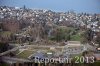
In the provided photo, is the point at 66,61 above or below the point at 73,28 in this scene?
below

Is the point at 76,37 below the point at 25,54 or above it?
above

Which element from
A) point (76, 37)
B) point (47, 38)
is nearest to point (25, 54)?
point (47, 38)

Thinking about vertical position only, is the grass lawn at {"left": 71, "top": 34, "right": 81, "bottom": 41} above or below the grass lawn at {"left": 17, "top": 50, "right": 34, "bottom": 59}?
above

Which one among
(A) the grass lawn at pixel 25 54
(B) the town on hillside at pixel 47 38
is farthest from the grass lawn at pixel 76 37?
(A) the grass lawn at pixel 25 54

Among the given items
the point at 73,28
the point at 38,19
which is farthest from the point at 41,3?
the point at 73,28

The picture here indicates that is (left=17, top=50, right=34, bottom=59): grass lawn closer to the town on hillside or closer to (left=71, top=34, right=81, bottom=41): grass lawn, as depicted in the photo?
the town on hillside

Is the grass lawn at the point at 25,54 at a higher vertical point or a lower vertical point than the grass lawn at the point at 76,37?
lower

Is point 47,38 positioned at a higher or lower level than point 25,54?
higher

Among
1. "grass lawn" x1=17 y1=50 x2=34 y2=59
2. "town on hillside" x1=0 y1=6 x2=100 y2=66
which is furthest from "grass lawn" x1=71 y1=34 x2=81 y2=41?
"grass lawn" x1=17 y1=50 x2=34 y2=59

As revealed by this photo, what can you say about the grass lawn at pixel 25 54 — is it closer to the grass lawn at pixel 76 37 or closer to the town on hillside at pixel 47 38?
the town on hillside at pixel 47 38

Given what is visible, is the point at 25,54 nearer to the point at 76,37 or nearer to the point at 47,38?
the point at 47,38

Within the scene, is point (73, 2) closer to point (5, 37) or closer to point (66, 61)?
point (66, 61)
